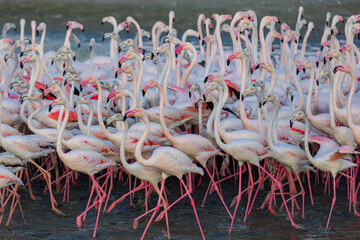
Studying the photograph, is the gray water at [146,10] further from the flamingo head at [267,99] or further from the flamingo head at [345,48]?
the flamingo head at [267,99]

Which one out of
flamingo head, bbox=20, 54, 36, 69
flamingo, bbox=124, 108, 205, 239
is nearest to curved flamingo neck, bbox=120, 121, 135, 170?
flamingo, bbox=124, 108, 205, 239

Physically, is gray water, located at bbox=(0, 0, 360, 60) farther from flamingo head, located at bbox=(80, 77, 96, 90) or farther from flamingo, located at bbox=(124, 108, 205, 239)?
flamingo, located at bbox=(124, 108, 205, 239)

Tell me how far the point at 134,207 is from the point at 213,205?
818 millimetres

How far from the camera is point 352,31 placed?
9539mm

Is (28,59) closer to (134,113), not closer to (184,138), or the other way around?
(184,138)

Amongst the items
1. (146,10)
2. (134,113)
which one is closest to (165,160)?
(134,113)

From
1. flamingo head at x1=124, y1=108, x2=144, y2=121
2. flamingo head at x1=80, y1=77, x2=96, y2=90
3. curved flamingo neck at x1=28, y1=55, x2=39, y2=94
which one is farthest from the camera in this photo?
curved flamingo neck at x1=28, y1=55, x2=39, y2=94

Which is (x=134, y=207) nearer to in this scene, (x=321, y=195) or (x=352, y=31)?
(x=321, y=195)

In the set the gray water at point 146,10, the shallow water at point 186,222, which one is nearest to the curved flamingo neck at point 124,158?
the shallow water at point 186,222

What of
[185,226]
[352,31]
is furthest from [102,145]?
[352,31]

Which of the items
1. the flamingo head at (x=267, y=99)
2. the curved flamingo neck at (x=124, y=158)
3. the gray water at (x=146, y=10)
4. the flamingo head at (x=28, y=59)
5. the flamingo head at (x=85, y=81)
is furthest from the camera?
the gray water at (x=146, y=10)

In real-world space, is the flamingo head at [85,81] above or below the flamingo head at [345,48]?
below

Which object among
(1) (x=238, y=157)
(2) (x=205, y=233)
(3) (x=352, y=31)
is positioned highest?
(3) (x=352, y=31)

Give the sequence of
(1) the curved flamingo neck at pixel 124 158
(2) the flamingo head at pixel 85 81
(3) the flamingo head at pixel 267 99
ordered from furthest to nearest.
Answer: (2) the flamingo head at pixel 85 81 → (3) the flamingo head at pixel 267 99 → (1) the curved flamingo neck at pixel 124 158
